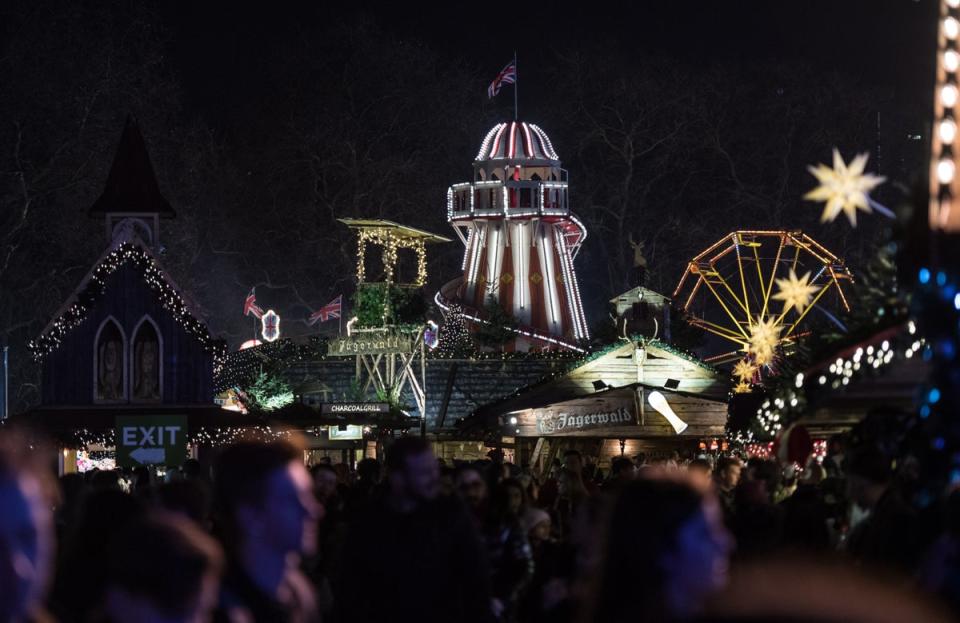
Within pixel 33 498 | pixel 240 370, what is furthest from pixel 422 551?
pixel 240 370

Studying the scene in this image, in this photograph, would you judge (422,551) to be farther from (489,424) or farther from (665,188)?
(665,188)

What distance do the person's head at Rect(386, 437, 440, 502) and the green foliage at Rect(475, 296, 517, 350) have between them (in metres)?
39.9

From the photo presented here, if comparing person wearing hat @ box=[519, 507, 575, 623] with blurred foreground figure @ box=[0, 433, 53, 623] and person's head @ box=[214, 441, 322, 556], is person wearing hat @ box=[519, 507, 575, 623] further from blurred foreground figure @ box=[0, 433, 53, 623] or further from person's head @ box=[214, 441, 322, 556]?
blurred foreground figure @ box=[0, 433, 53, 623]

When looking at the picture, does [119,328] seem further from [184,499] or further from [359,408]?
[184,499]

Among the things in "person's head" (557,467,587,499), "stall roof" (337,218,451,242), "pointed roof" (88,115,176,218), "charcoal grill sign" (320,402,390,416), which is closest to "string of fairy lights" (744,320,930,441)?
"person's head" (557,467,587,499)

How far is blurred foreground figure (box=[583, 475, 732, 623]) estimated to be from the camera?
3.87m

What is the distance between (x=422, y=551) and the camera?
25.5 feet

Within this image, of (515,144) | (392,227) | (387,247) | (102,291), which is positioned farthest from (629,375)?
(515,144)

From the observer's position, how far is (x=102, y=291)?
33.9 m

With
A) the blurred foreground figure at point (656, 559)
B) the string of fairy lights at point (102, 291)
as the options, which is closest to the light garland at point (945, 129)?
the blurred foreground figure at point (656, 559)

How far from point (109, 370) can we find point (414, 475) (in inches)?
1052

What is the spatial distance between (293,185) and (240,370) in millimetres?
17075

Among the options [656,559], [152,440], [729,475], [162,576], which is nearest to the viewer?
[656,559]

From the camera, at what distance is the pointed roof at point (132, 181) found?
3475 cm
